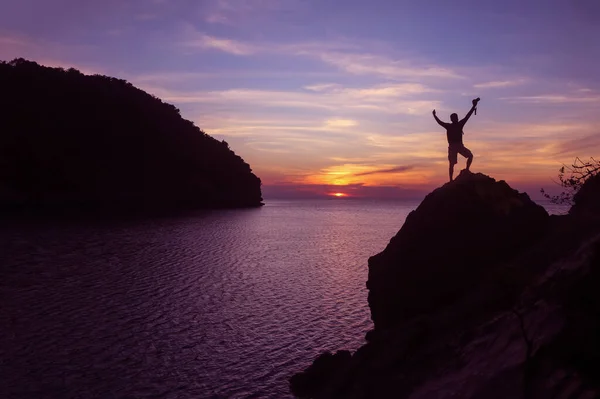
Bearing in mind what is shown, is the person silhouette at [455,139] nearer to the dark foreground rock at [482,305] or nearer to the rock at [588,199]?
the dark foreground rock at [482,305]

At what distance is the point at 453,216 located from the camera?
16.5 m

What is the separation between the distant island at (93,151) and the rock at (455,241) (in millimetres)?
110532

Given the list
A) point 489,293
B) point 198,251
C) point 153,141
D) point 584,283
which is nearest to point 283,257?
point 198,251

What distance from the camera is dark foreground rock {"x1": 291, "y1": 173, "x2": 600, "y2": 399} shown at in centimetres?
732

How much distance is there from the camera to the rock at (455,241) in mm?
15938

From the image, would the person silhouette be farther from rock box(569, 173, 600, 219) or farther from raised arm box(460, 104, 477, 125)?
→ rock box(569, 173, 600, 219)

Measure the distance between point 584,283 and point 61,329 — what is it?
23893mm

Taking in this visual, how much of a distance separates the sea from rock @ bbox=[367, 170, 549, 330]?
6510 millimetres

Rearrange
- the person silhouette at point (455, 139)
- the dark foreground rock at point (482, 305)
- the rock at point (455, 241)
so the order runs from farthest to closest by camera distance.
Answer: the person silhouette at point (455, 139) < the rock at point (455, 241) < the dark foreground rock at point (482, 305)

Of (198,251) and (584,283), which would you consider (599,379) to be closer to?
(584,283)

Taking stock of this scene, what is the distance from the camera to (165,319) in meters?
26.6

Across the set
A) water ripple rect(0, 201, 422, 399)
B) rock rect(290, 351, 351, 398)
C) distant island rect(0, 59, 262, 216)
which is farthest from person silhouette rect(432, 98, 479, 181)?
distant island rect(0, 59, 262, 216)

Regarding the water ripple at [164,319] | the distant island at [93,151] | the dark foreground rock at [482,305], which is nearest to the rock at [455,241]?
the dark foreground rock at [482,305]

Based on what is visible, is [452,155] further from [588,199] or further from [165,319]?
[165,319]
